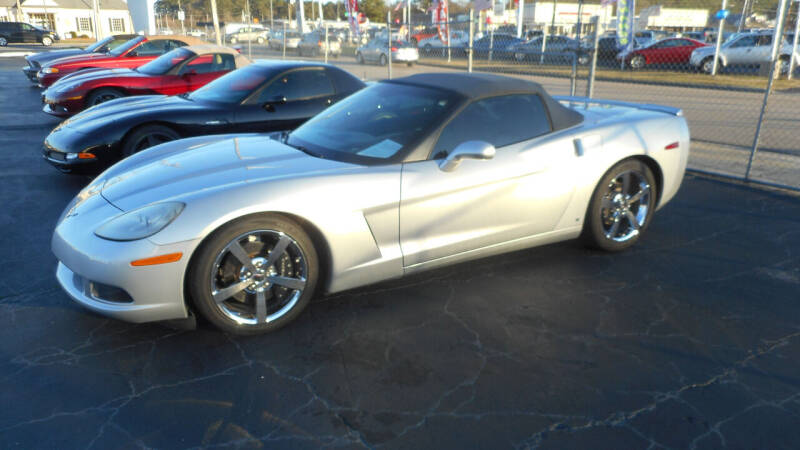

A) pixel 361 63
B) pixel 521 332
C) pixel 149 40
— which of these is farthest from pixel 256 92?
pixel 361 63

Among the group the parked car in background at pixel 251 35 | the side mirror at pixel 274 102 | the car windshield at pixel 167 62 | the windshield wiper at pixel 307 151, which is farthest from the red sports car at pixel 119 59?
the parked car in background at pixel 251 35

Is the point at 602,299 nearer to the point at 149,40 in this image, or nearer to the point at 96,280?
the point at 96,280

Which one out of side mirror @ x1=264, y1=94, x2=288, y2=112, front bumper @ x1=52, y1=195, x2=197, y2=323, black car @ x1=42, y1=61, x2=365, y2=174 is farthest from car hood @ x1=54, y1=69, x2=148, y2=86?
→ front bumper @ x1=52, y1=195, x2=197, y2=323

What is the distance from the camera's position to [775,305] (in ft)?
12.3

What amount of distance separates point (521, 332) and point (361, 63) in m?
22.9

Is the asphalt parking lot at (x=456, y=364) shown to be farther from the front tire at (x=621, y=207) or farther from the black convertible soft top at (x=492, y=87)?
the black convertible soft top at (x=492, y=87)

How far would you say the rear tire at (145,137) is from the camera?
20.4ft

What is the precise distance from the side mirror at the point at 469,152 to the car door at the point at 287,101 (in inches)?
138

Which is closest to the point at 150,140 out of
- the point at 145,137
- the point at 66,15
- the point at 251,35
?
the point at 145,137

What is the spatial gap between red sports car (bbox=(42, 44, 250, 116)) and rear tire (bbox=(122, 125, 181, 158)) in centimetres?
341

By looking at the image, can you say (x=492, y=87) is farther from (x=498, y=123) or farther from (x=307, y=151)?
(x=307, y=151)

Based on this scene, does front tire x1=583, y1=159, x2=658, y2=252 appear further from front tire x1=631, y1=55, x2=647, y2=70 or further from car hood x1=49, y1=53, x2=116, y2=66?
front tire x1=631, y1=55, x2=647, y2=70

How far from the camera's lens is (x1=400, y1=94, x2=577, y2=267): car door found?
3592 mm

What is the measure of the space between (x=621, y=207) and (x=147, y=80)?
7.99 meters
